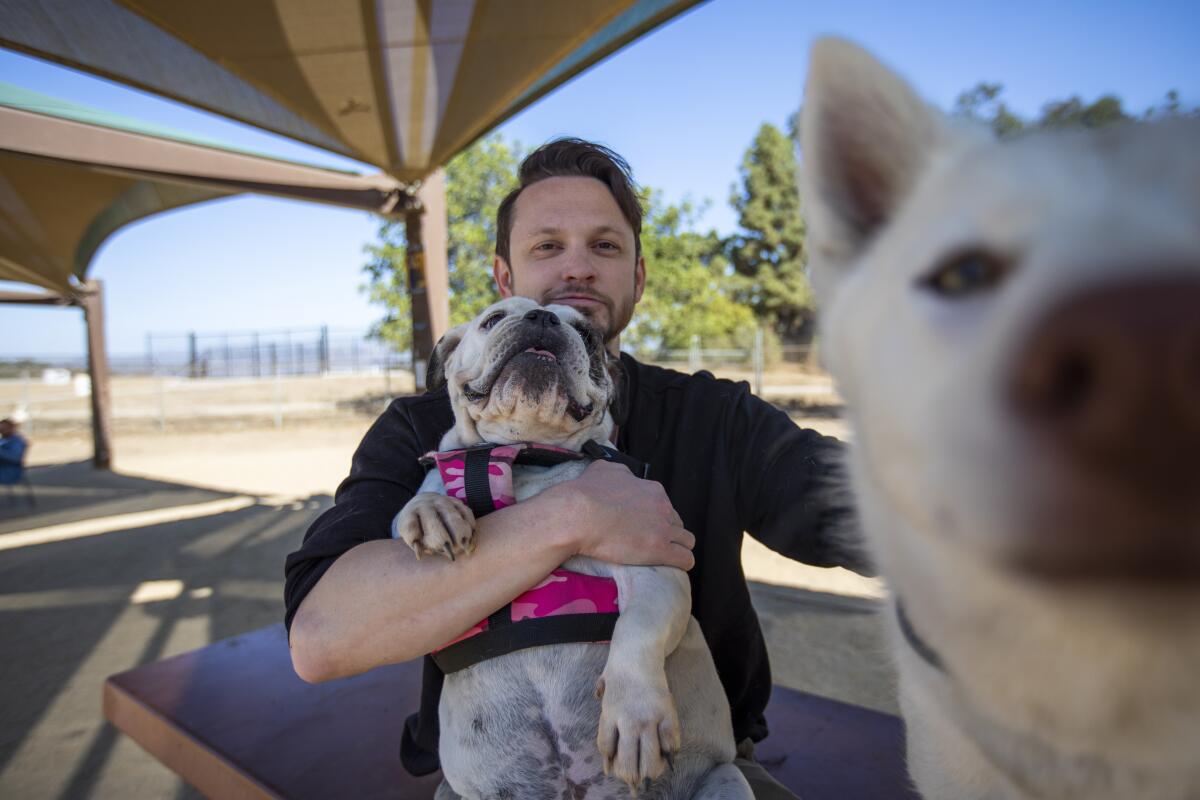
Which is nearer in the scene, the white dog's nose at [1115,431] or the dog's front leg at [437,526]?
the white dog's nose at [1115,431]

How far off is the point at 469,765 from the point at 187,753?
1.33 m

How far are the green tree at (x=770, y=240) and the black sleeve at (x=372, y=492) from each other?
1182 inches

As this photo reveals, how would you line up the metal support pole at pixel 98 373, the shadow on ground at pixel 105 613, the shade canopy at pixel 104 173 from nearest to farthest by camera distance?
the shadow on ground at pixel 105 613 < the shade canopy at pixel 104 173 < the metal support pole at pixel 98 373

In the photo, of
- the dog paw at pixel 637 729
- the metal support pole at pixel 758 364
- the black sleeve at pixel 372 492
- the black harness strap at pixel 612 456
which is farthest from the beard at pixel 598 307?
the metal support pole at pixel 758 364

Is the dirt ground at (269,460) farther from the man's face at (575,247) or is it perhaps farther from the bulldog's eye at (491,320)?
the bulldog's eye at (491,320)

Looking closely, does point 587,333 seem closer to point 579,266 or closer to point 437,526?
point 579,266

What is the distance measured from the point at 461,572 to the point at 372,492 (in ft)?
1.55

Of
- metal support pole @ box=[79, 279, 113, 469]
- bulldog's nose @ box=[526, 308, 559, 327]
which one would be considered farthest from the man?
metal support pole @ box=[79, 279, 113, 469]

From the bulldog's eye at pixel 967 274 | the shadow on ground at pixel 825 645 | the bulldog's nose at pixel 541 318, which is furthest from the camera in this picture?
the shadow on ground at pixel 825 645

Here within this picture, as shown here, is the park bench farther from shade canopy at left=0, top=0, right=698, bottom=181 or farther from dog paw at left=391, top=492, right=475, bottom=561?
shade canopy at left=0, top=0, right=698, bottom=181

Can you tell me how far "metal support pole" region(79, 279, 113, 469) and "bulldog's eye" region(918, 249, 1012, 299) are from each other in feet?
46.4

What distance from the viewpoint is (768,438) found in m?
2.02

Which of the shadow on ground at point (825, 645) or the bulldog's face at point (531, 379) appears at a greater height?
the bulldog's face at point (531, 379)

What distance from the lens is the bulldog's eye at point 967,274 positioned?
645mm
